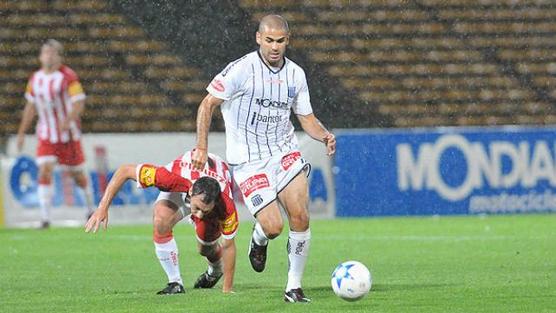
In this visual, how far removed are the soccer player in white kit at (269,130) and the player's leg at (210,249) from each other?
0.43 meters

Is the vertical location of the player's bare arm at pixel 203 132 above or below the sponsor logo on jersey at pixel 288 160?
above

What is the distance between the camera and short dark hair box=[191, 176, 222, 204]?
8211 mm

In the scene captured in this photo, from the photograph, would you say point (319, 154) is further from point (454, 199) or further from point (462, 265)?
point (462, 265)

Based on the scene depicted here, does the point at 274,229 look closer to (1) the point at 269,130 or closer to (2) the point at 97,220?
(1) the point at 269,130

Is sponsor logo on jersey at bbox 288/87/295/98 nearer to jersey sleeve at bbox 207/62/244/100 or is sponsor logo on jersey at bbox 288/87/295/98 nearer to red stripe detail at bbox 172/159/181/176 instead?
jersey sleeve at bbox 207/62/244/100

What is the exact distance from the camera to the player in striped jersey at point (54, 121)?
51.5ft

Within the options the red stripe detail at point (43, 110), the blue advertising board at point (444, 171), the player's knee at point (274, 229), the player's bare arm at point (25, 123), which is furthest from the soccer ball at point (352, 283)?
the blue advertising board at point (444, 171)

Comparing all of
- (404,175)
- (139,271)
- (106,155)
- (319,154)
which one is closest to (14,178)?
(106,155)

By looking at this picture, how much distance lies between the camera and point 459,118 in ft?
68.9

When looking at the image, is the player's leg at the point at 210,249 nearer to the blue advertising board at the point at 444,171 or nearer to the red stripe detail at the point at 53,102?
the red stripe detail at the point at 53,102

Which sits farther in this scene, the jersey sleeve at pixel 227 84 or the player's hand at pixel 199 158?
the jersey sleeve at pixel 227 84

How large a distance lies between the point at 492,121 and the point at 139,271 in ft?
38.0

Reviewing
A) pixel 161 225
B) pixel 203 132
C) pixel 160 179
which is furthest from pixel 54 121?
pixel 203 132

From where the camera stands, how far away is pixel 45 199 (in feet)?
51.2
